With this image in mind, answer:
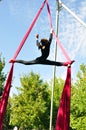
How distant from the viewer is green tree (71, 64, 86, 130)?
86.3ft

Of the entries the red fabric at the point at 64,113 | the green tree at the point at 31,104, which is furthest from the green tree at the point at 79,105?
the red fabric at the point at 64,113

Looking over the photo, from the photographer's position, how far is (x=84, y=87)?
27203mm

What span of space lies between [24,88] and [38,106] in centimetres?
239

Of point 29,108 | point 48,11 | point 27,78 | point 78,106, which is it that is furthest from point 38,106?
point 48,11

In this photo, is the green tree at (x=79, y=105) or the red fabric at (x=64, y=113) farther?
the green tree at (x=79, y=105)

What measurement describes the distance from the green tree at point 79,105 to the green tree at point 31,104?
470 centimetres

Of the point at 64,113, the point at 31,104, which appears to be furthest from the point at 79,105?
the point at 64,113

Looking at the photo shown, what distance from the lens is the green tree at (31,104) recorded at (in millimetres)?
31562

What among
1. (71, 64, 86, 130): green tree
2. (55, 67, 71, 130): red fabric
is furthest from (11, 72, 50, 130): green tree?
(55, 67, 71, 130): red fabric

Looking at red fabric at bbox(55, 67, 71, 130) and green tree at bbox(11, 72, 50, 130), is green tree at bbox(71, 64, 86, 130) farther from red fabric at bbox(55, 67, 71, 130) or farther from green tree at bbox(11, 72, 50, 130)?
red fabric at bbox(55, 67, 71, 130)

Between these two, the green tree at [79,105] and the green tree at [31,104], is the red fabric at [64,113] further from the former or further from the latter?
the green tree at [31,104]

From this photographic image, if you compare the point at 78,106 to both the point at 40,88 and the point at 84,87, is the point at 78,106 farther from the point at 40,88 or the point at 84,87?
the point at 40,88

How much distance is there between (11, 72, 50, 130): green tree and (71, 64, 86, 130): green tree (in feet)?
15.4

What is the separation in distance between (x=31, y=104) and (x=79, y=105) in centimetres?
668
